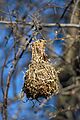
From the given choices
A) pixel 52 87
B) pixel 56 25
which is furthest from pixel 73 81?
pixel 52 87

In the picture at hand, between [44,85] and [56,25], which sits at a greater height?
[56,25]

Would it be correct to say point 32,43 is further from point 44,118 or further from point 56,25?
point 44,118

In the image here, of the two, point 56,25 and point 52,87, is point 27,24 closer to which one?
point 56,25

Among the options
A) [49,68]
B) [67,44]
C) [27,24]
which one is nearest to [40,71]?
[49,68]

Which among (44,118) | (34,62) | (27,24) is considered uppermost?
(27,24)

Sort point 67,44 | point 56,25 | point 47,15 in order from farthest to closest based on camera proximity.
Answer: point 47,15
point 67,44
point 56,25

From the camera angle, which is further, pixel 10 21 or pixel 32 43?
pixel 10 21

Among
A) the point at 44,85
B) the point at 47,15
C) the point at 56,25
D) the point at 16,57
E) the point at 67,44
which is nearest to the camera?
the point at 44,85
